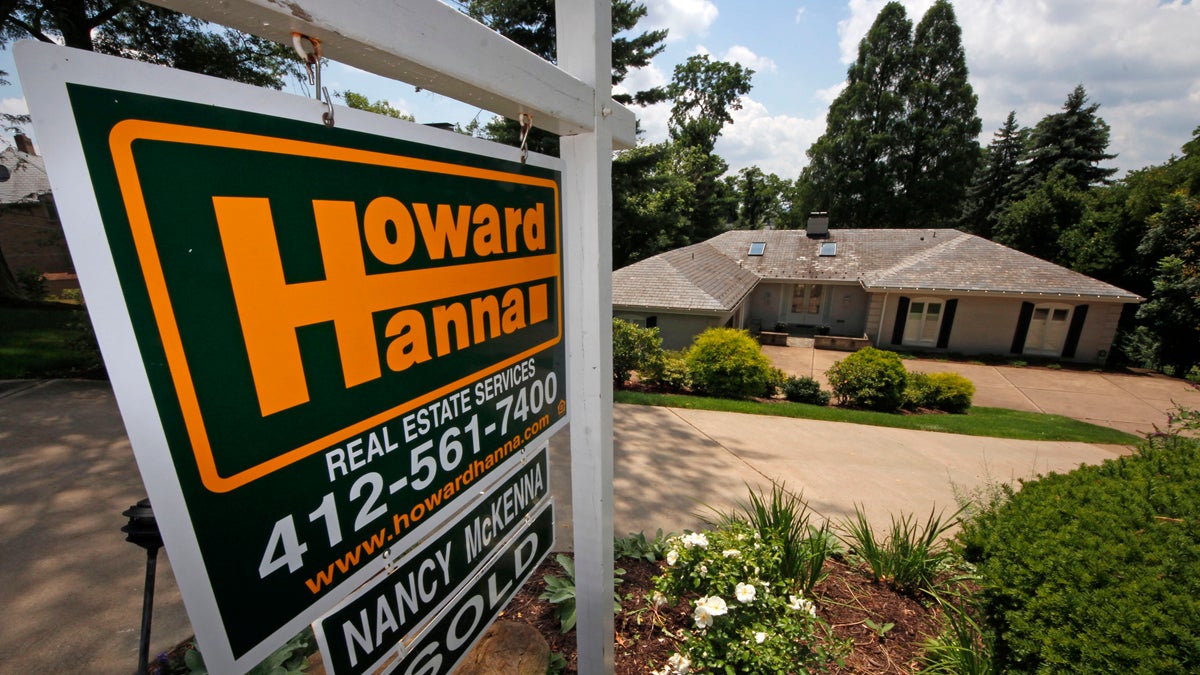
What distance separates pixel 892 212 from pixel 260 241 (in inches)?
1574

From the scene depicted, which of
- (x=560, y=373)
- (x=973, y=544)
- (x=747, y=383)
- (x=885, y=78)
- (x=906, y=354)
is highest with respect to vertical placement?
(x=885, y=78)

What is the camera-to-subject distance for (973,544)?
9.59ft

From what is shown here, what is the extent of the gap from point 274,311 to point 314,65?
1.57 ft

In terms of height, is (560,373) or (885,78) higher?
(885,78)

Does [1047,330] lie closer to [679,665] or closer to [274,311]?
[679,665]

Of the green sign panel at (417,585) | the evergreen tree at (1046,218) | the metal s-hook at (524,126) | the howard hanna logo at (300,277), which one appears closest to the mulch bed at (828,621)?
the green sign panel at (417,585)

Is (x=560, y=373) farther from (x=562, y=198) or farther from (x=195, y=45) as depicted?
(x=195, y=45)

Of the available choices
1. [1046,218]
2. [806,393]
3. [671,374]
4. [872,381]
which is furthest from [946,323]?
[671,374]

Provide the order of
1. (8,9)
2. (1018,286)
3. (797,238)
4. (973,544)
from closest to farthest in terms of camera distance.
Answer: (973,544) < (8,9) < (1018,286) < (797,238)

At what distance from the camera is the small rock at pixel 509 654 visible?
2375 mm

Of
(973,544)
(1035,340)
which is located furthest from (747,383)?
(1035,340)

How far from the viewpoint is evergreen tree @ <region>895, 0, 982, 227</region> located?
31.0 m

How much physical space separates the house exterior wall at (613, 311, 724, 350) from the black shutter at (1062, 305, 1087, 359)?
42.3 feet

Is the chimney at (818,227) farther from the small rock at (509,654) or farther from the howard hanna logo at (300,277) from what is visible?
the howard hanna logo at (300,277)
